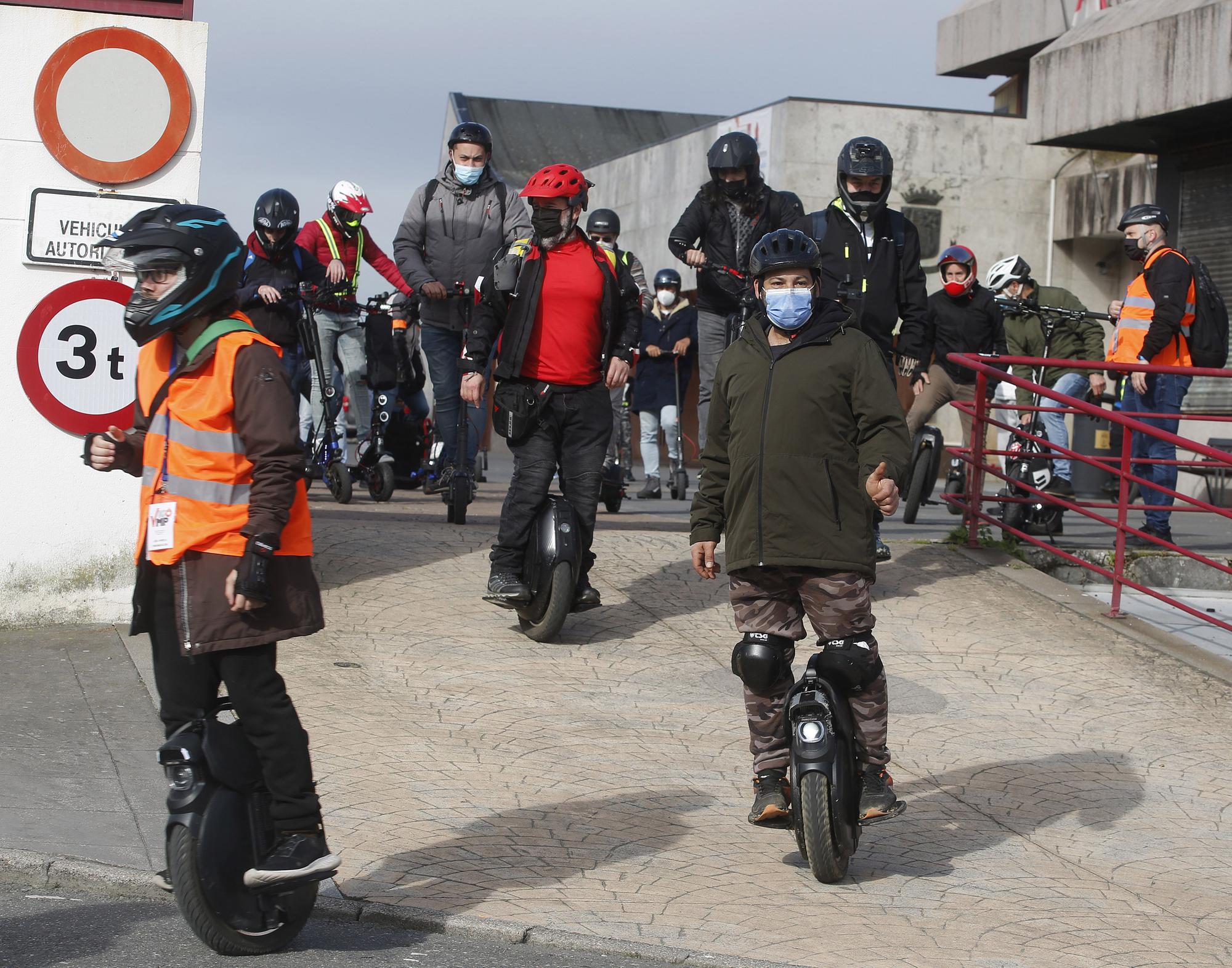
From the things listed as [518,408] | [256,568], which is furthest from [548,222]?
[256,568]

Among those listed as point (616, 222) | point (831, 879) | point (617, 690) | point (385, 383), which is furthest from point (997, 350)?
point (831, 879)

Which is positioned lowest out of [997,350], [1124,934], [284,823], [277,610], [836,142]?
[1124,934]

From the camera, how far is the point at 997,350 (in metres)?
11.6

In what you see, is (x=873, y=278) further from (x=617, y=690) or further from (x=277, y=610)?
(x=277, y=610)

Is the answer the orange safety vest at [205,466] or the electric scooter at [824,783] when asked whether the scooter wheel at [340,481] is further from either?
the orange safety vest at [205,466]

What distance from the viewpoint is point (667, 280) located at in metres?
16.2

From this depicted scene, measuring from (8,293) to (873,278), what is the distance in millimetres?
4038

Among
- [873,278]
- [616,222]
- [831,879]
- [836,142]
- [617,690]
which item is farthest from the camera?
[836,142]

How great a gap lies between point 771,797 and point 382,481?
7.62 m

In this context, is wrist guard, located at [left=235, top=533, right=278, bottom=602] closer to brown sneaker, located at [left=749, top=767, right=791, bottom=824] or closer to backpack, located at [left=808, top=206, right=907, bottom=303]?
brown sneaker, located at [left=749, top=767, right=791, bottom=824]

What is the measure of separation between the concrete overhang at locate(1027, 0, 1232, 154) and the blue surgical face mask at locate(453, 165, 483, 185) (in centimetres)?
789

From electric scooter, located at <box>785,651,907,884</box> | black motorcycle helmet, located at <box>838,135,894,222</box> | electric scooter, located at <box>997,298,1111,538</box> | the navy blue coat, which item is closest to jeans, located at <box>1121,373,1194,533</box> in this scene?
electric scooter, located at <box>997,298,1111,538</box>

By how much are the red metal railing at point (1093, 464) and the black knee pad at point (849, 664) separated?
3.52 meters

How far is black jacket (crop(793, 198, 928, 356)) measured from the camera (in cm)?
826
